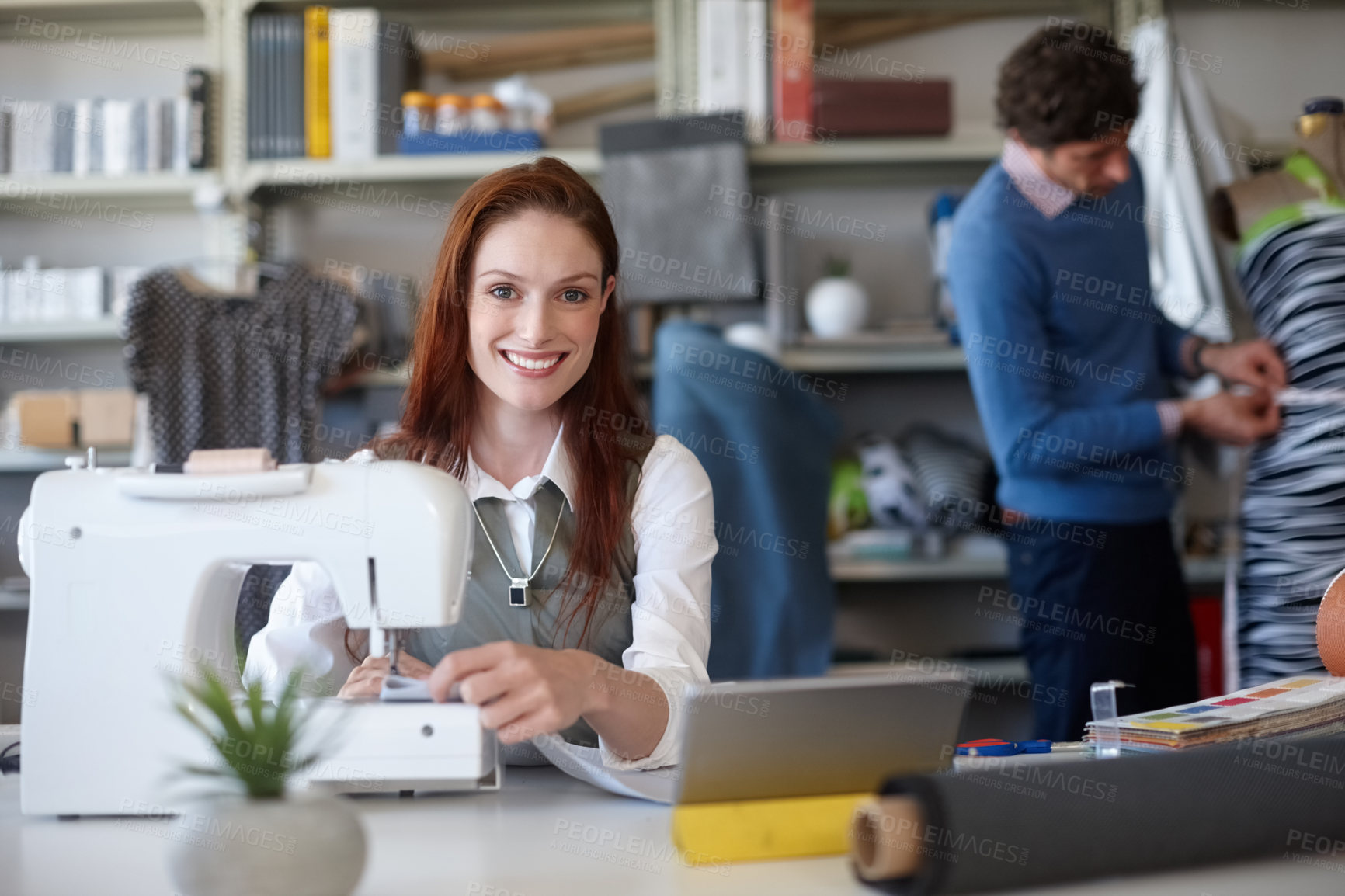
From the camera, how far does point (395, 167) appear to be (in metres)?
2.76

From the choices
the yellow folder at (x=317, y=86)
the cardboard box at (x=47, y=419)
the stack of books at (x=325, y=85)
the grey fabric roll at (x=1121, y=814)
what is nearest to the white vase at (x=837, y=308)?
the stack of books at (x=325, y=85)

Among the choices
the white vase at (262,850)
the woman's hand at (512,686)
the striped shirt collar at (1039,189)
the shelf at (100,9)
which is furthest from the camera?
the shelf at (100,9)

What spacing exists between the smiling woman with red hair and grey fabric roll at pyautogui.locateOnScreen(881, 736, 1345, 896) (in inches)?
20.3

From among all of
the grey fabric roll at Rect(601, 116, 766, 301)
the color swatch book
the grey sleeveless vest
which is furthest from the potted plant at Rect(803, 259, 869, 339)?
the color swatch book

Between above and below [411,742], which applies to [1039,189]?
above

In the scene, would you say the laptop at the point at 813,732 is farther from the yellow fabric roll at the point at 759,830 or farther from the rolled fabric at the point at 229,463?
the rolled fabric at the point at 229,463

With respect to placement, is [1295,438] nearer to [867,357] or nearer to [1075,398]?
[1075,398]

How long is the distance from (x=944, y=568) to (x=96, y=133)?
2.27 meters

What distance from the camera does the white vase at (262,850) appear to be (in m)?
0.64

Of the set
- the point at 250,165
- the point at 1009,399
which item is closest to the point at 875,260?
the point at 1009,399

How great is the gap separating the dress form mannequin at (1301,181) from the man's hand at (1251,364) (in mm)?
276

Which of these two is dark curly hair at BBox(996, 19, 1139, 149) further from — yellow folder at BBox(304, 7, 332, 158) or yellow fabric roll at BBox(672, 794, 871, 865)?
yellow folder at BBox(304, 7, 332, 158)

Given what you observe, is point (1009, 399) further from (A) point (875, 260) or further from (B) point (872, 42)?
(B) point (872, 42)

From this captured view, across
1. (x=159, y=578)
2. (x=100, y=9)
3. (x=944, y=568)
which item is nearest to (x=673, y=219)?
(x=944, y=568)
